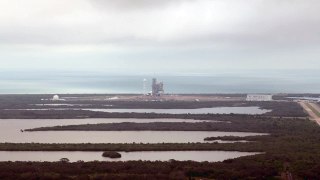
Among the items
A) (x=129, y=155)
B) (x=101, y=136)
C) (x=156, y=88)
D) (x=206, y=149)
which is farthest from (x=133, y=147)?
(x=156, y=88)

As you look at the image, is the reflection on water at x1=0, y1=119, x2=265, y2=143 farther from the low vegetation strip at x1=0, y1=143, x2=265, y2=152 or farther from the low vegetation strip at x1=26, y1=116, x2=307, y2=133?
the low vegetation strip at x1=0, y1=143, x2=265, y2=152

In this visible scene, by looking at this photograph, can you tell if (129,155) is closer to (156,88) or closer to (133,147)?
(133,147)

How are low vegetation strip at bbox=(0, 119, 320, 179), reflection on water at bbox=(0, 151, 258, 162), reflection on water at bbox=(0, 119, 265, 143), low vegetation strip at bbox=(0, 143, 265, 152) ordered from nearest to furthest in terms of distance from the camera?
low vegetation strip at bbox=(0, 119, 320, 179), reflection on water at bbox=(0, 151, 258, 162), low vegetation strip at bbox=(0, 143, 265, 152), reflection on water at bbox=(0, 119, 265, 143)

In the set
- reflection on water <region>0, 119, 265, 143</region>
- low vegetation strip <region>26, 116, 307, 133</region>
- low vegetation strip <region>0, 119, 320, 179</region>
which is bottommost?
low vegetation strip <region>0, 119, 320, 179</region>

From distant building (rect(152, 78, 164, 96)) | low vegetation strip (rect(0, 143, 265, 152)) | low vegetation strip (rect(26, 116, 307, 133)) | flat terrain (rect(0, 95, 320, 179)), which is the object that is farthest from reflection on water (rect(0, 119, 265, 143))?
distant building (rect(152, 78, 164, 96))

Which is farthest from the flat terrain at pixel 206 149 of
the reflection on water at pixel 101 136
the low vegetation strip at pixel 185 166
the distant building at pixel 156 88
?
the distant building at pixel 156 88

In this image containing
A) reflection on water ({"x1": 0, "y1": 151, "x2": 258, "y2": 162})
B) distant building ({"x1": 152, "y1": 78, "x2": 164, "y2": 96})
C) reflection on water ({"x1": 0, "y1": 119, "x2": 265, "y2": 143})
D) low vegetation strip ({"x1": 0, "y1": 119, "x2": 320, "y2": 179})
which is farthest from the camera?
distant building ({"x1": 152, "y1": 78, "x2": 164, "y2": 96})

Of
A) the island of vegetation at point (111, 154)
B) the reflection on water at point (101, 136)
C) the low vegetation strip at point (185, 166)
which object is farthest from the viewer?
the reflection on water at point (101, 136)

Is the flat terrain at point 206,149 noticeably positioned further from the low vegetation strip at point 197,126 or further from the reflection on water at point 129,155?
the reflection on water at point 129,155
